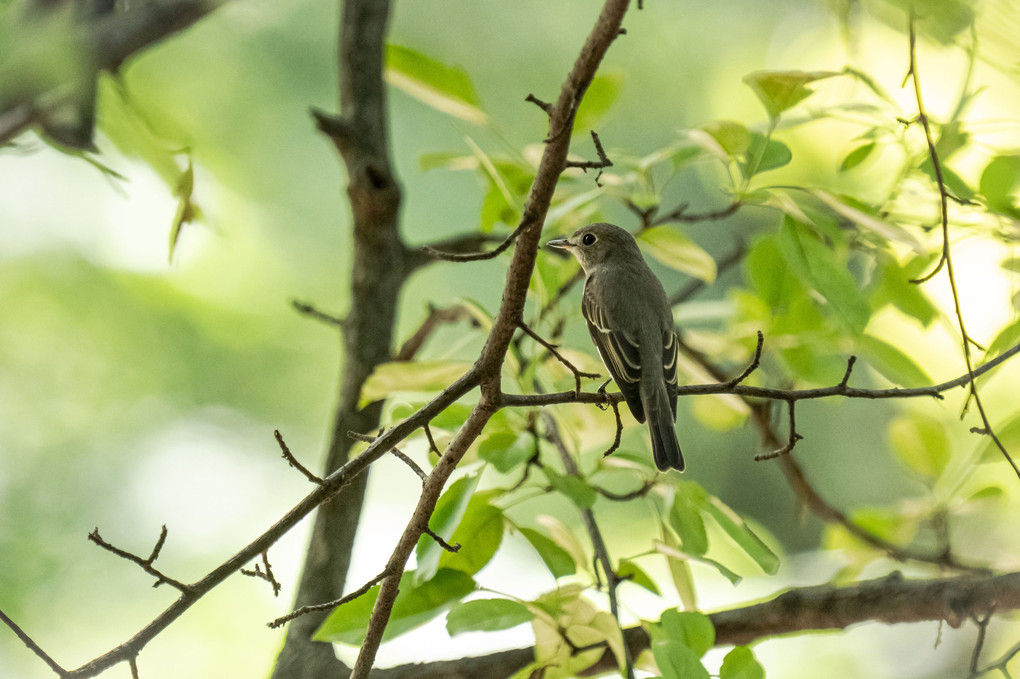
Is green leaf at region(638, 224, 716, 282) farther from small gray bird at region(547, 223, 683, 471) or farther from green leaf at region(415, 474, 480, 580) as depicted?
green leaf at region(415, 474, 480, 580)

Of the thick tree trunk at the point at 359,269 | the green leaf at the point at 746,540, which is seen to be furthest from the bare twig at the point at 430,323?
the green leaf at the point at 746,540

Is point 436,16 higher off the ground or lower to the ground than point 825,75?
higher

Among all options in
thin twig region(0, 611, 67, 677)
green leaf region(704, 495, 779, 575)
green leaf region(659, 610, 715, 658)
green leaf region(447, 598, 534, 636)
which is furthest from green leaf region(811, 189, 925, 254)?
thin twig region(0, 611, 67, 677)

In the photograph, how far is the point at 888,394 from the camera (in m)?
0.83

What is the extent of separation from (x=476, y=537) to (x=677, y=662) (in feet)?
0.90

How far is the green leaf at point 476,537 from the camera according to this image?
967 millimetres

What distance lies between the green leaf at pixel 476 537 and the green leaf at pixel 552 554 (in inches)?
2.5

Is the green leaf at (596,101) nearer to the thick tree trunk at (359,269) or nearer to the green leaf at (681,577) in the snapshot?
the thick tree trunk at (359,269)

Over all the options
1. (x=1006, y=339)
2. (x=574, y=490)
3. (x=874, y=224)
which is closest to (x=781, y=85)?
(x=874, y=224)

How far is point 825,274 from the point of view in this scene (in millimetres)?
1017

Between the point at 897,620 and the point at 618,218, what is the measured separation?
1.79 meters

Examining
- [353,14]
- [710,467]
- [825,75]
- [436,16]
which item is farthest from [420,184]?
[825,75]

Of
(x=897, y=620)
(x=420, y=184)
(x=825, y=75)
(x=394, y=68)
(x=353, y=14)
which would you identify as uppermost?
(x=420, y=184)

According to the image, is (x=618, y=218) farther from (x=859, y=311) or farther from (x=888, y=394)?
(x=888, y=394)
